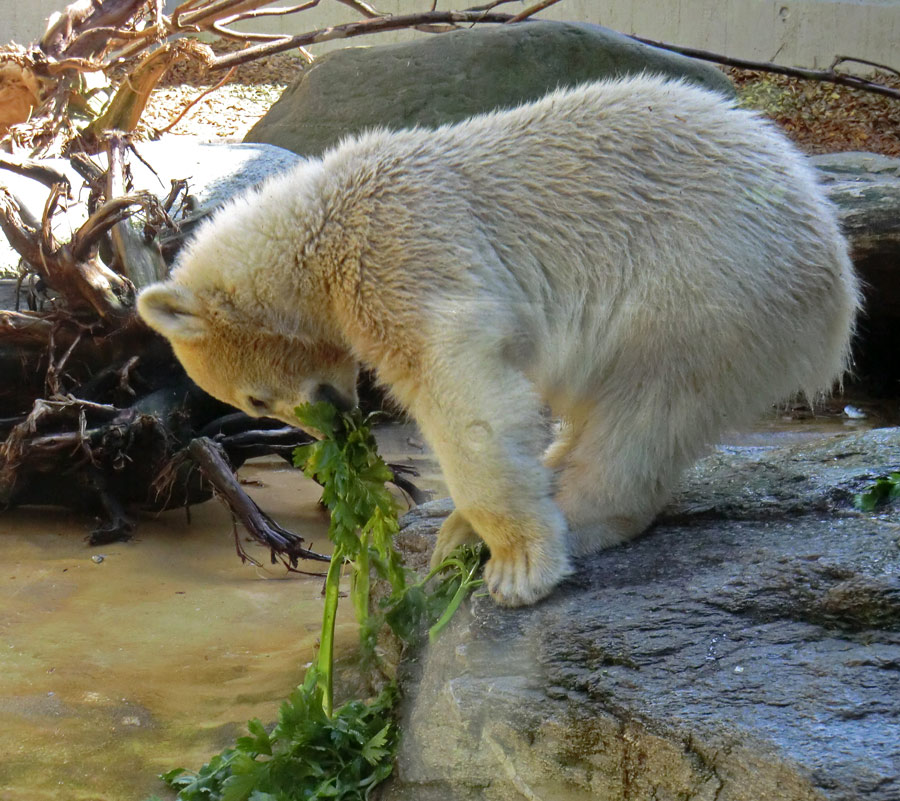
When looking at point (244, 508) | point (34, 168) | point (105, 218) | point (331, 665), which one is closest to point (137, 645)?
point (244, 508)

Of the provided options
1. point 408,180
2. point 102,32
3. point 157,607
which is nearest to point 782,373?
point 408,180

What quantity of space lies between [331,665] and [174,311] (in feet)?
4.49

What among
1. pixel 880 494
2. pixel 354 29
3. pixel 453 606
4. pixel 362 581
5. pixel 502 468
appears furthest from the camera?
pixel 354 29

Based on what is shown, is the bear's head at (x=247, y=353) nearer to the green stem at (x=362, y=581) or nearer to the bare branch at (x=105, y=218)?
the green stem at (x=362, y=581)

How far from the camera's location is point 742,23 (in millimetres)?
13398

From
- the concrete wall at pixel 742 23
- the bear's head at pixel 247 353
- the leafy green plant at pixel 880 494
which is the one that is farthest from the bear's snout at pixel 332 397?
the concrete wall at pixel 742 23

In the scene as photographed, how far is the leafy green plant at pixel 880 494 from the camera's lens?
326cm

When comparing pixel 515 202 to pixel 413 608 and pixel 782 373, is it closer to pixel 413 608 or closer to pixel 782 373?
pixel 782 373

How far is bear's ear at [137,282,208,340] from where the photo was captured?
3.49m

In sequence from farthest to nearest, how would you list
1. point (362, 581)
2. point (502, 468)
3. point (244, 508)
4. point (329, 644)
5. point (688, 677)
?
point (244, 508), point (362, 581), point (329, 644), point (502, 468), point (688, 677)

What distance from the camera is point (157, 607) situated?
15.6ft

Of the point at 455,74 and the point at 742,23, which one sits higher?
the point at 742,23

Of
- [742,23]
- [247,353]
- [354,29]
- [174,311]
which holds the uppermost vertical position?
[742,23]

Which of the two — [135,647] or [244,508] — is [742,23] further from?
[135,647]
